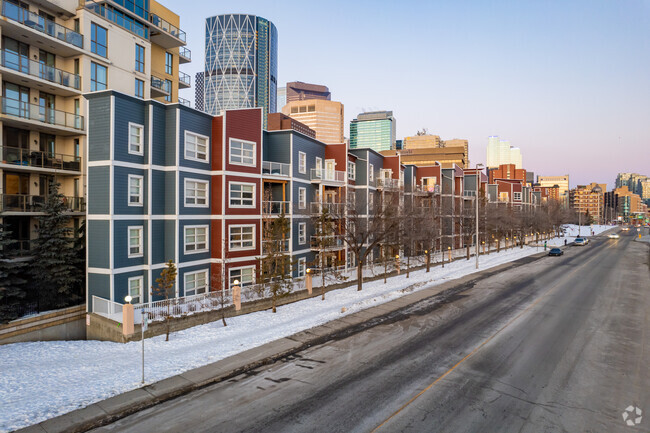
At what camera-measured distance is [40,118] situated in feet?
82.4

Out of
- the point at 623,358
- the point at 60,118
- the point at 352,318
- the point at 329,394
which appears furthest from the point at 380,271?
the point at 60,118

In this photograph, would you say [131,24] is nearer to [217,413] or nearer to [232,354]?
[232,354]

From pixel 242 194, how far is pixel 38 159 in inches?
576

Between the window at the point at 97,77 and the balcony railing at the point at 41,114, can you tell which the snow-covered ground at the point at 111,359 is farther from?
the window at the point at 97,77

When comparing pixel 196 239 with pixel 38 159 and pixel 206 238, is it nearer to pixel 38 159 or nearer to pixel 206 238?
pixel 206 238

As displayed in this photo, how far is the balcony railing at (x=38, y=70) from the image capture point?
23.2 m

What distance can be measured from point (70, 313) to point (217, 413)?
15.8 m

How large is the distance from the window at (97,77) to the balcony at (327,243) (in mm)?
21295

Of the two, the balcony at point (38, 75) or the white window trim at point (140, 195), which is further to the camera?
the balcony at point (38, 75)

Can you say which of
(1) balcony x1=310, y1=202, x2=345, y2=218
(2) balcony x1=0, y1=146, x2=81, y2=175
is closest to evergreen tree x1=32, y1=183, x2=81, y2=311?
(2) balcony x1=0, y1=146, x2=81, y2=175

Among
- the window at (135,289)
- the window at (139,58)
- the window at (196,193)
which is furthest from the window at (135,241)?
the window at (139,58)

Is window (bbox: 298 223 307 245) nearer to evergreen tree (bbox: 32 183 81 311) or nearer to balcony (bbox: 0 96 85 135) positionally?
evergreen tree (bbox: 32 183 81 311)

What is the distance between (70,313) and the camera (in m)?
20.8

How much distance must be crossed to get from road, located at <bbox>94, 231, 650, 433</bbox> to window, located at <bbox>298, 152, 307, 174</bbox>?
669 inches
